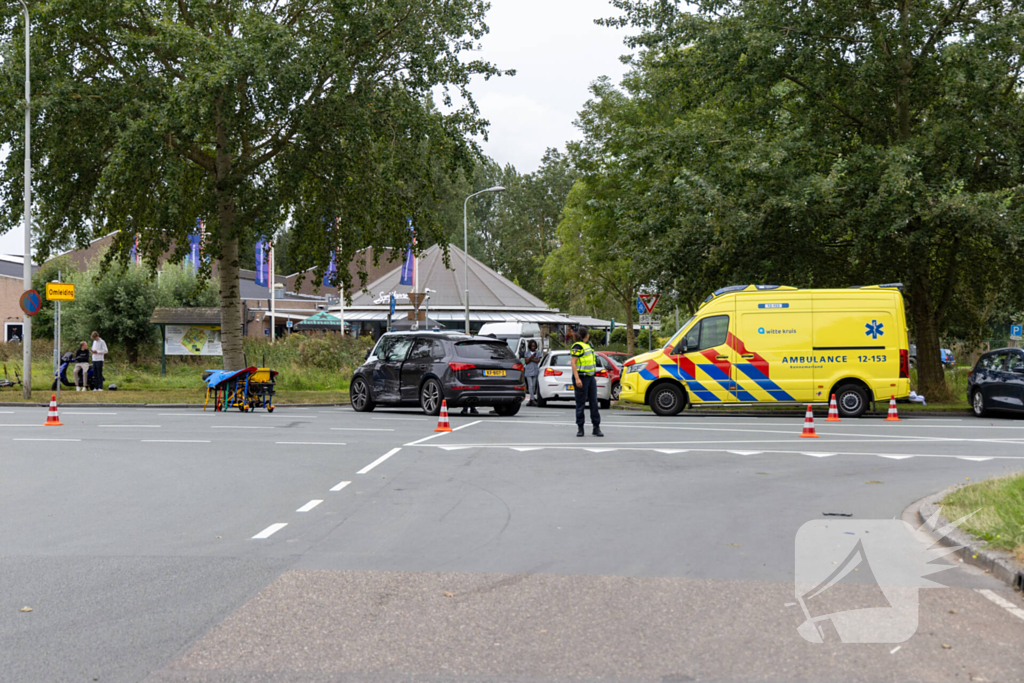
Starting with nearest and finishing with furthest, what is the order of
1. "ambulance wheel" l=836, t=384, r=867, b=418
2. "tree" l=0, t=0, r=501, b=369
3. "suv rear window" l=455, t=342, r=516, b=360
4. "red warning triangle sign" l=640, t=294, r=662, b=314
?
1. "suv rear window" l=455, t=342, r=516, b=360
2. "ambulance wheel" l=836, t=384, r=867, b=418
3. "tree" l=0, t=0, r=501, b=369
4. "red warning triangle sign" l=640, t=294, r=662, b=314

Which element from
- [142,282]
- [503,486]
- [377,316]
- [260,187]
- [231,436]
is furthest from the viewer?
[377,316]

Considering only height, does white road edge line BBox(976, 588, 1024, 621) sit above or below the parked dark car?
below

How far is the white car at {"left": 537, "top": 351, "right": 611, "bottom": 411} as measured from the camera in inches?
1025

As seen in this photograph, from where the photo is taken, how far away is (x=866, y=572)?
264 inches

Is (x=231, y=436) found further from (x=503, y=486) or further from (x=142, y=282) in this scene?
(x=142, y=282)

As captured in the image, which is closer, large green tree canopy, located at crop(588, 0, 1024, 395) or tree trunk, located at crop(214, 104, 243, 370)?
large green tree canopy, located at crop(588, 0, 1024, 395)

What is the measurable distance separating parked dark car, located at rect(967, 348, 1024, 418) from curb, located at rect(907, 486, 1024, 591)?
14.3 metres

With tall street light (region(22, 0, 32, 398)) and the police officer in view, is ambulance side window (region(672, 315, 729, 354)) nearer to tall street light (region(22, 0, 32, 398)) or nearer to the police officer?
the police officer

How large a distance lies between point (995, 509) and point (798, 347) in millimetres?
13577

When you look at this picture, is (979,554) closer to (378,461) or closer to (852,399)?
(378,461)

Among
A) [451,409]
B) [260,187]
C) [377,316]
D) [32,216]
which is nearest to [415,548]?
[451,409]

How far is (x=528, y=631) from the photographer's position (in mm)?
5352

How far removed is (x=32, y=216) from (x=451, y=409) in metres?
12.1

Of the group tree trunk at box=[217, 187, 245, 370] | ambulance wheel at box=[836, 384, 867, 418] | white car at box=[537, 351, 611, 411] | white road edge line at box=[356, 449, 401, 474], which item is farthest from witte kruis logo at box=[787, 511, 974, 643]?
tree trunk at box=[217, 187, 245, 370]
